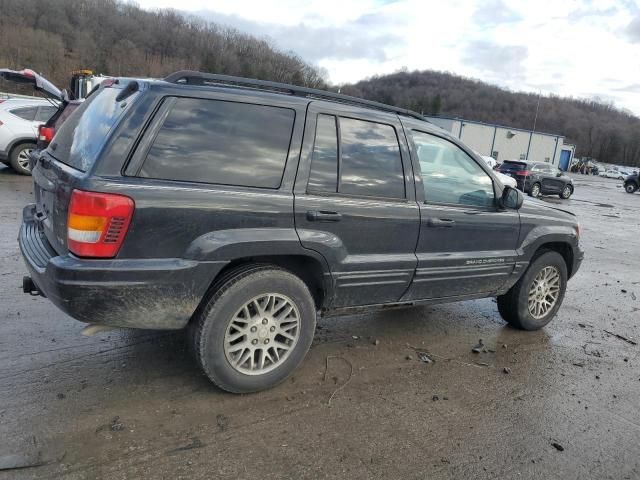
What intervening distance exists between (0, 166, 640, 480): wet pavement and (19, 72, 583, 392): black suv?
1.36 ft

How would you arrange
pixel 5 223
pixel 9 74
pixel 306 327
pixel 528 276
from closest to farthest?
pixel 306 327, pixel 528 276, pixel 5 223, pixel 9 74

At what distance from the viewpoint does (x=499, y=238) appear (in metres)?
4.30

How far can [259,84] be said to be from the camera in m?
3.36

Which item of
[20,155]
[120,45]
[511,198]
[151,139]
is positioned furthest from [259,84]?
[120,45]

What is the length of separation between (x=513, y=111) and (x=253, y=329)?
13517 cm

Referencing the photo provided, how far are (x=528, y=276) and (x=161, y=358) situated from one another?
3279mm

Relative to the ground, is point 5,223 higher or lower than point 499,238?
lower

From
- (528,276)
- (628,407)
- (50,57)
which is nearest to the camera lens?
(628,407)

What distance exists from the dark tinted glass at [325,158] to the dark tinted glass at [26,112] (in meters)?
10.5

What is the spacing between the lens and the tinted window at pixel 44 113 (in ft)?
38.0

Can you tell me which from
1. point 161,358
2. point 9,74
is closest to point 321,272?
point 161,358

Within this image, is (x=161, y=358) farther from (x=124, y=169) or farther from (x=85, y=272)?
(x=124, y=169)

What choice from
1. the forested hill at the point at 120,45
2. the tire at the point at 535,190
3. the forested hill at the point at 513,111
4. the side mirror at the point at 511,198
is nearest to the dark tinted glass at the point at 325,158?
the side mirror at the point at 511,198

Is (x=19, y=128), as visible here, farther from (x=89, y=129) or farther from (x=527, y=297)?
(x=527, y=297)
